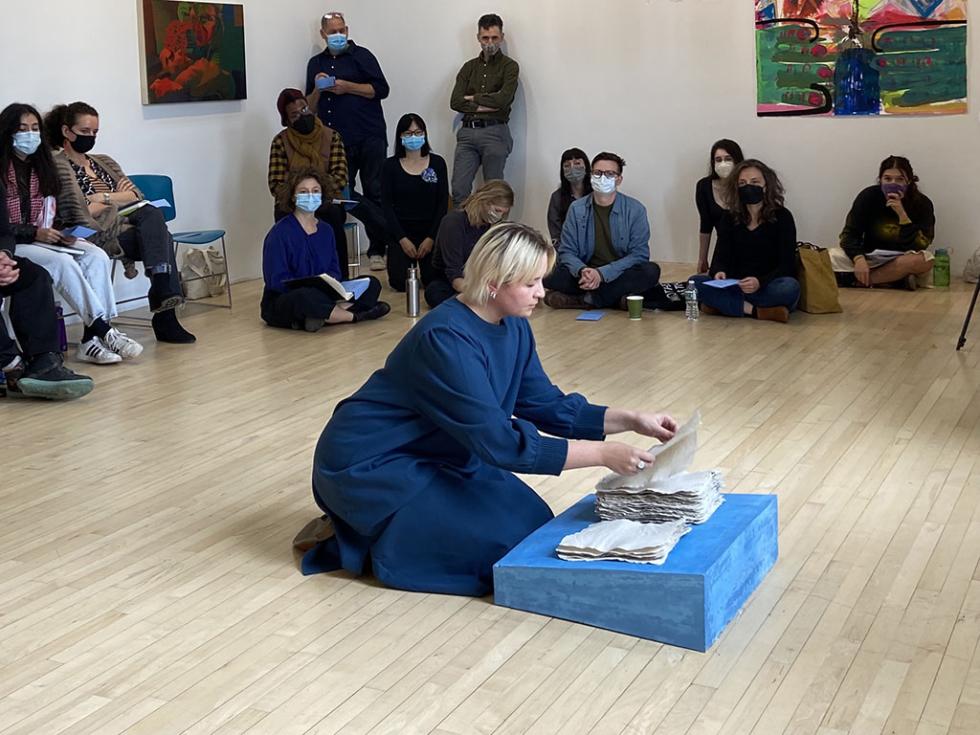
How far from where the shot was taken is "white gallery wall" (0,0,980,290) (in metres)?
8.12

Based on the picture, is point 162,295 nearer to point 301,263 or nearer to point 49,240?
point 49,240

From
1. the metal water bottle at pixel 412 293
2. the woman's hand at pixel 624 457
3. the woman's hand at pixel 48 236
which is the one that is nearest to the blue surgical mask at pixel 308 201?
the metal water bottle at pixel 412 293

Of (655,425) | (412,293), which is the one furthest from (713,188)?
(655,425)

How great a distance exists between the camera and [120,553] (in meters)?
3.79

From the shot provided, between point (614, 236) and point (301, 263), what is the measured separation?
180 cm

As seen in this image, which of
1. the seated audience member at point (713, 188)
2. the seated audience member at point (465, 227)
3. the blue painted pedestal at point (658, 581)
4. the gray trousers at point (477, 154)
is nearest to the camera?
the blue painted pedestal at point (658, 581)

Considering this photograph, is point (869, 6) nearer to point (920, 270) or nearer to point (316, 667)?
point (920, 270)

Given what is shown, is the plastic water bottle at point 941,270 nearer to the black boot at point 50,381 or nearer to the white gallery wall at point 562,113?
the white gallery wall at point 562,113

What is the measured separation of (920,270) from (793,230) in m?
1.26

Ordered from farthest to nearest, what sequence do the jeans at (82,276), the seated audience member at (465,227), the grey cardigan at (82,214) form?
the seated audience member at (465,227) → the grey cardigan at (82,214) → the jeans at (82,276)

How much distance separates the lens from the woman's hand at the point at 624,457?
3174 mm

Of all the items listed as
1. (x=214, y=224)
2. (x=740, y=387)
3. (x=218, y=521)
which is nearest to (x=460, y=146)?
(x=214, y=224)

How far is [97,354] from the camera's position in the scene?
21.1ft

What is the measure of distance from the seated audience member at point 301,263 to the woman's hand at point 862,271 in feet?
9.99
